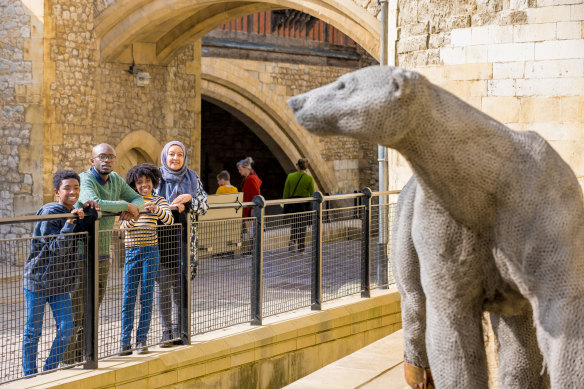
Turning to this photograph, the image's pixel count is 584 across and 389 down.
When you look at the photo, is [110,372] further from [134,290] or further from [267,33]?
[267,33]

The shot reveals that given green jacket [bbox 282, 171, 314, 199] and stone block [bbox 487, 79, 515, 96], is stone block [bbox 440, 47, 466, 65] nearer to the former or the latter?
stone block [bbox 487, 79, 515, 96]

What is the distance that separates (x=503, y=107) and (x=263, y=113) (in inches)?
410

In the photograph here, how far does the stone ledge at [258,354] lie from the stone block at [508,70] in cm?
206

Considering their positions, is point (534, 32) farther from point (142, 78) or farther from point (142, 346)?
point (142, 78)

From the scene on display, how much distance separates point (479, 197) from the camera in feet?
7.27

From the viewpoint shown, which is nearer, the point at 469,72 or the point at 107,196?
the point at 107,196

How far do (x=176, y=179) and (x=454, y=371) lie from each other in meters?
3.61

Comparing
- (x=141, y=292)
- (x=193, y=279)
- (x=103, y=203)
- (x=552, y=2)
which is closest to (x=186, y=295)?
(x=193, y=279)

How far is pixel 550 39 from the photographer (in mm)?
7375

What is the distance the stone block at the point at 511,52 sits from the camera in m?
7.47

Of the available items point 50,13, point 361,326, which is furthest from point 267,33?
point 361,326

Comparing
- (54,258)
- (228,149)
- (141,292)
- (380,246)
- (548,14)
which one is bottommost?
(141,292)

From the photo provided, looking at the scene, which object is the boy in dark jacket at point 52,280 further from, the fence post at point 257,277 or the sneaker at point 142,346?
the fence post at point 257,277

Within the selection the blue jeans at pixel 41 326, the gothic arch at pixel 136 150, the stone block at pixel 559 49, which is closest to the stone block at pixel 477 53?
the stone block at pixel 559 49
